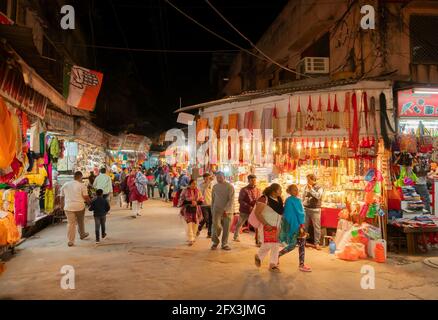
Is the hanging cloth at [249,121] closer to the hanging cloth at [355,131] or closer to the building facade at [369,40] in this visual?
the building facade at [369,40]

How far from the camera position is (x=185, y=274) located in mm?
6680

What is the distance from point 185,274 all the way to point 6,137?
3.87 metres

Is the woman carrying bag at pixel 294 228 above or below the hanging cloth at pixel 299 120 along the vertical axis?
below

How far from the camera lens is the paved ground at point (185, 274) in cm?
567

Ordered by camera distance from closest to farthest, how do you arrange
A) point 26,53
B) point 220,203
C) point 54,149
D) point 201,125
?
point 26,53 < point 220,203 < point 54,149 < point 201,125

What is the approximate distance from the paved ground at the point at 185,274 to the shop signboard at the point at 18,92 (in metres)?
3.39

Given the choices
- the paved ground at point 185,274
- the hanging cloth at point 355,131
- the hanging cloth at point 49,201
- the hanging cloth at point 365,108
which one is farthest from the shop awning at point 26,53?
the hanging cloth at point 365,108

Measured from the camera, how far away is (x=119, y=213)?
50.8 feet

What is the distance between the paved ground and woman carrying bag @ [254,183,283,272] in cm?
30

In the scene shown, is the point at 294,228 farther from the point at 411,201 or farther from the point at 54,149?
the point at 54,149

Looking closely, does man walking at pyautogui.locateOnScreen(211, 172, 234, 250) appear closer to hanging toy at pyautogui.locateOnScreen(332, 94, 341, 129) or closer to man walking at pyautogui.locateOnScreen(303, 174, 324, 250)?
man walking at pyautogui.locateOnScreen(303, 174, 324, 250)

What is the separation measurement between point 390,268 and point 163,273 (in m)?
4.64

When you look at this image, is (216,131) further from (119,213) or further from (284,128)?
(119,213)

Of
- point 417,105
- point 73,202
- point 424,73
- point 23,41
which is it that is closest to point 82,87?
point 73,202
